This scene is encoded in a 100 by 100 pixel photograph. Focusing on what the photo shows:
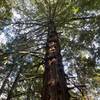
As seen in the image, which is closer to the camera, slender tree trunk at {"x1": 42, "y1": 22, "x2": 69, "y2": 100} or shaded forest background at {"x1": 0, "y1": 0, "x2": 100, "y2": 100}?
slender tree trunk at {"x1": 42, "y1": 22, "x2": 69, "y2": 100}

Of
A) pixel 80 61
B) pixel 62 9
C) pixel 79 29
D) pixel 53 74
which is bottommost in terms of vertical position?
pixel 53 74

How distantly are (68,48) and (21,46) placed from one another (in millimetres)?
2683

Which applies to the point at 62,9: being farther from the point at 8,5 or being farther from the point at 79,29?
the point at 8,5

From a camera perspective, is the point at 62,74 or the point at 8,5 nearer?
the point at 62,74

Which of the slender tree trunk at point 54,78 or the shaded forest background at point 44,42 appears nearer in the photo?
the slender tree trunk at point 54,78

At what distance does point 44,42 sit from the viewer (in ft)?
30.1

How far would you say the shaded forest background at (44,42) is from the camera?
7305 mm

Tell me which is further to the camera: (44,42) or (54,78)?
(44,42)

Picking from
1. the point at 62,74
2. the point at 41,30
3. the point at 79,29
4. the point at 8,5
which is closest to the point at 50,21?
the point at 41,30

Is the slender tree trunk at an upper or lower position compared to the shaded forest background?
lower

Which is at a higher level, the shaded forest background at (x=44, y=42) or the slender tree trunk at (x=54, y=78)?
the shaded forest background at (x=44, y=42)

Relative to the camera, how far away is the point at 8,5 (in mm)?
8578

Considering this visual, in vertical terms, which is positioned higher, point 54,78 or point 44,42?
point 44,42

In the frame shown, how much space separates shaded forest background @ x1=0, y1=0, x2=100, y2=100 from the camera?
24.0 ft
